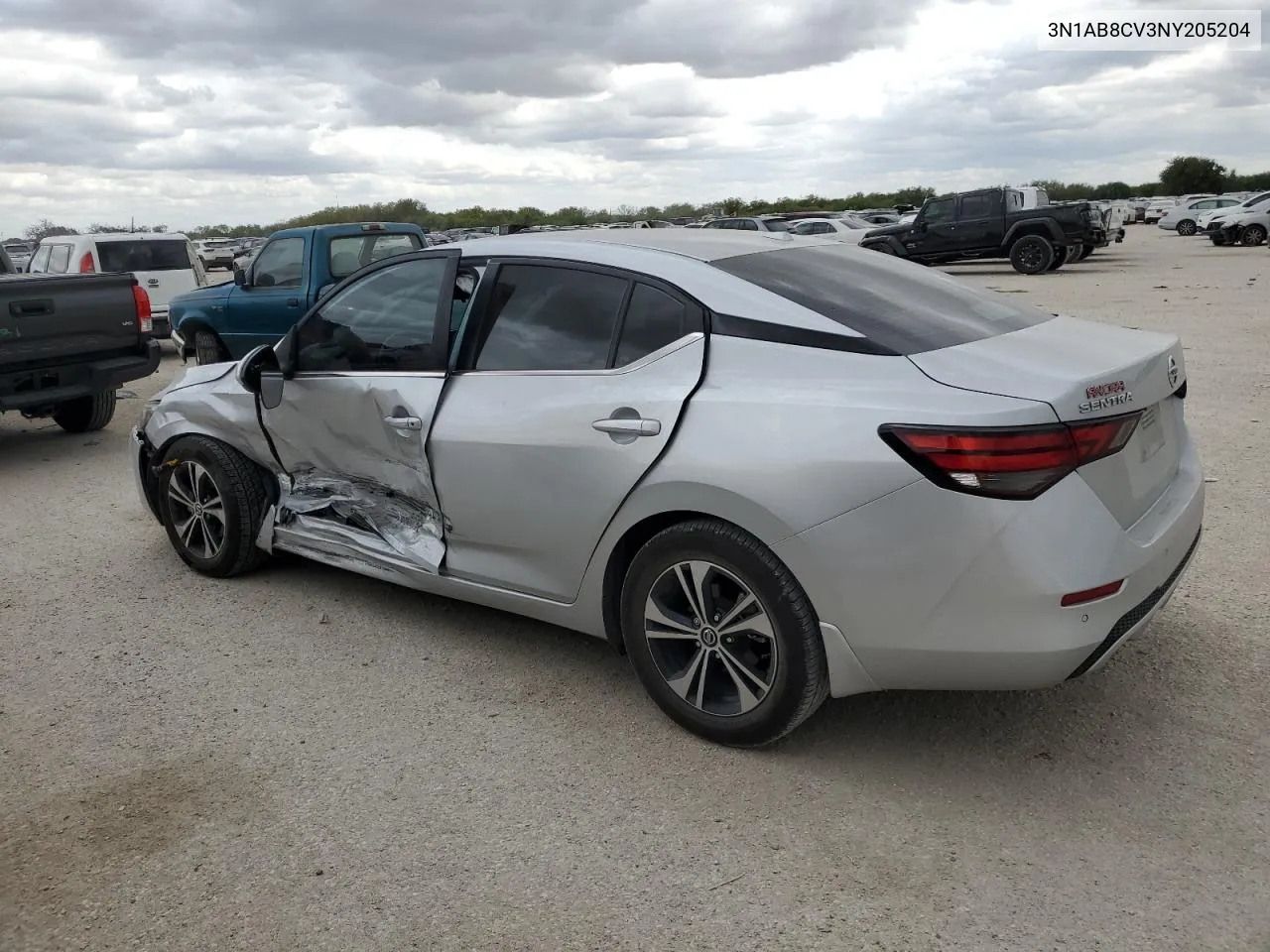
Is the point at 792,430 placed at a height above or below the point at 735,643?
above

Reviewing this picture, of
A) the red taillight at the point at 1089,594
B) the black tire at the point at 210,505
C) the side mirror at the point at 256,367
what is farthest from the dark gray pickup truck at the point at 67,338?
the red taillight at the point at 1089,594

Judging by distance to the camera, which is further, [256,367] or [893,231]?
[893,231]

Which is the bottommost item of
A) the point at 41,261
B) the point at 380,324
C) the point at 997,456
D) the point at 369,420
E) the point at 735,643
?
the point at 735,643

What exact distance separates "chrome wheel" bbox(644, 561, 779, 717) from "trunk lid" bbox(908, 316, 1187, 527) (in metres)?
0.90

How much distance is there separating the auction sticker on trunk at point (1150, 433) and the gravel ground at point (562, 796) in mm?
928

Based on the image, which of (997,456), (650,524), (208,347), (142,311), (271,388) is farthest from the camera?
(208,347)

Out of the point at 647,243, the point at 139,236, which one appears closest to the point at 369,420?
the point at 647,243

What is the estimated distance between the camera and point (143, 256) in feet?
50.0

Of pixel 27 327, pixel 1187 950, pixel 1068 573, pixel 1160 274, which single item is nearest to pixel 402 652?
pixel 1068 573

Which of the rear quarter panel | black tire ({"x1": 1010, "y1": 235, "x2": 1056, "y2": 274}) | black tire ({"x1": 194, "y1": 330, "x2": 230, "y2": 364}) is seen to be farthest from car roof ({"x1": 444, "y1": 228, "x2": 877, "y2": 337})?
black tire ({"x1": 1010, "y1": 235, "x2": 1056, "y2": 274})

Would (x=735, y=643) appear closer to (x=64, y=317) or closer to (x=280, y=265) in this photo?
(x=64, y=317)

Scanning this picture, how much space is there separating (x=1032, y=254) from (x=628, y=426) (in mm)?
22726

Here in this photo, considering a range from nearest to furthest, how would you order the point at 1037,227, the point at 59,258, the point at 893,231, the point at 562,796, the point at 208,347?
the point at 562,796
the point at 208,347
the point at 59,258
the point at 1037,227
the point at 893,231

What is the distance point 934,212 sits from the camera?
24.7 metres
